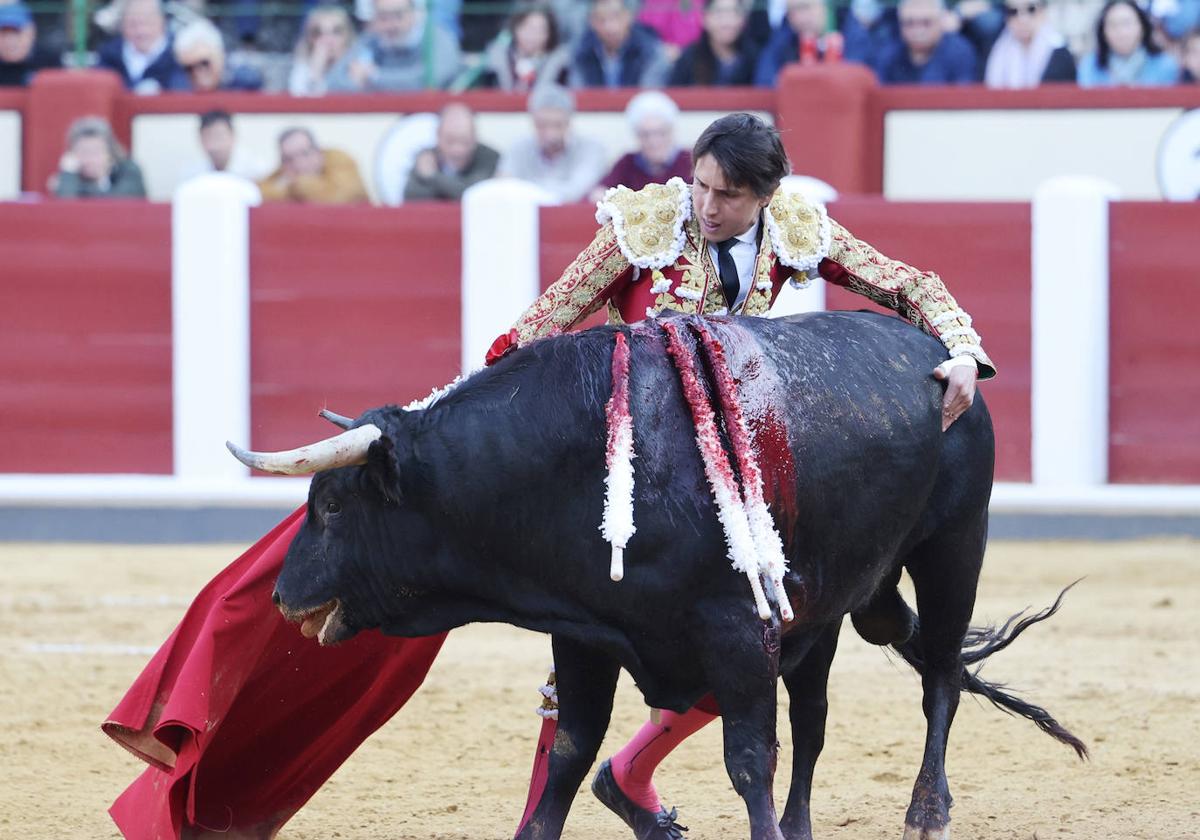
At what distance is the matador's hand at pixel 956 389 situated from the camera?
3.24 m

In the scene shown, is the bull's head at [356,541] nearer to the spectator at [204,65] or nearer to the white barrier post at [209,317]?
the white barrier post at [209,317]

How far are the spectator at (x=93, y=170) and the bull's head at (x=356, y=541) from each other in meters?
5.38

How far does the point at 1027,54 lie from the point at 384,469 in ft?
19.5

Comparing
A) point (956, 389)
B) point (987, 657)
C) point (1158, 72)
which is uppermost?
point (1158, 72)

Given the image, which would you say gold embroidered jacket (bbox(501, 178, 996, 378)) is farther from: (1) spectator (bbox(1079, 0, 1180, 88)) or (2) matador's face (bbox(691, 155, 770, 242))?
(1) spectator (bbox(1079, 0, 1180, 88))

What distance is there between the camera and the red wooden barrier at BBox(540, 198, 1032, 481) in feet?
24.9

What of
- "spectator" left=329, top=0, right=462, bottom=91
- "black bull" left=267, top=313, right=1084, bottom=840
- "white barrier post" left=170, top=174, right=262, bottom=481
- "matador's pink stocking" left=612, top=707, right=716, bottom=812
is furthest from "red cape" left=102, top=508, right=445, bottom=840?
"spectator" left=329, top=0, right=462, bottom=91

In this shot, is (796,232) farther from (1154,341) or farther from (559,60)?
(559,60)

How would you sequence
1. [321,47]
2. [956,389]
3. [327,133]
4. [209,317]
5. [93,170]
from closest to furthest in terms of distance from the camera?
[956,389]
[209,317]
[93,170]
[327,133]
[321,47]

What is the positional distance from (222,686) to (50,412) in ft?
15.6

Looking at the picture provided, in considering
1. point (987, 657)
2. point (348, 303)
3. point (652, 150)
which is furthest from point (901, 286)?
point (348, 303)

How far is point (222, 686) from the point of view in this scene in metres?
3.43

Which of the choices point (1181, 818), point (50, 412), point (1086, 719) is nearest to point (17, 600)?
point (50, 412)

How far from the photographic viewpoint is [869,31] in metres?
8.67
